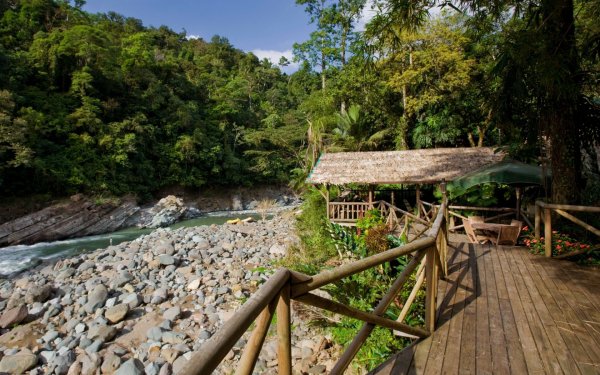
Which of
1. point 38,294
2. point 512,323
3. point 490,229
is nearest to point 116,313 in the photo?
point 38,294

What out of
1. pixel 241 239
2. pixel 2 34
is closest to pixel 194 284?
pixel 241 239

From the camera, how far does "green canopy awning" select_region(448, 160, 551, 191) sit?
6.94m

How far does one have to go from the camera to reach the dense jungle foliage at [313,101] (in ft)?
18.7

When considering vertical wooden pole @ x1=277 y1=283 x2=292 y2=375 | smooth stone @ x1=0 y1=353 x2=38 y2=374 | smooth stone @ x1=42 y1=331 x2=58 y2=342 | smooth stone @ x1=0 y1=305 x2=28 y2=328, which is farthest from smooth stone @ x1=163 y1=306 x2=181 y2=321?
vertical wooden pole @ x1=277 y1=283 x2=292 y2=375

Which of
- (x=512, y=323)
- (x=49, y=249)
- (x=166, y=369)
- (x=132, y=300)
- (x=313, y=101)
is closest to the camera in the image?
(x=512, y=323)

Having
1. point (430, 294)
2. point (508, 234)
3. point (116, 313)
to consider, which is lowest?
point (116, 313)

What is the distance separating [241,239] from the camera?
13.4 metres

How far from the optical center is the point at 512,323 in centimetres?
279

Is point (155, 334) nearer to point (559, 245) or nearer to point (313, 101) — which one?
point (559, 245)

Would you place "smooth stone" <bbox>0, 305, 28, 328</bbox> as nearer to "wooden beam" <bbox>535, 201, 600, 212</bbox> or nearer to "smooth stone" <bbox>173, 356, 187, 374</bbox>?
"smooth stone" <bbox>173, 356, 187, 374</bbox>

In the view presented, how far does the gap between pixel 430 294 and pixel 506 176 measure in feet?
18.8

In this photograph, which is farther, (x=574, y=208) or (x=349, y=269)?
(x=574, y=208)

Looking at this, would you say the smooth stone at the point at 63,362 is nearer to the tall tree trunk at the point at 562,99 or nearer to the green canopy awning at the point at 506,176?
the green canopy awning at the point at 506,176

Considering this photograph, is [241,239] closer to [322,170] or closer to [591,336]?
[322,170]
